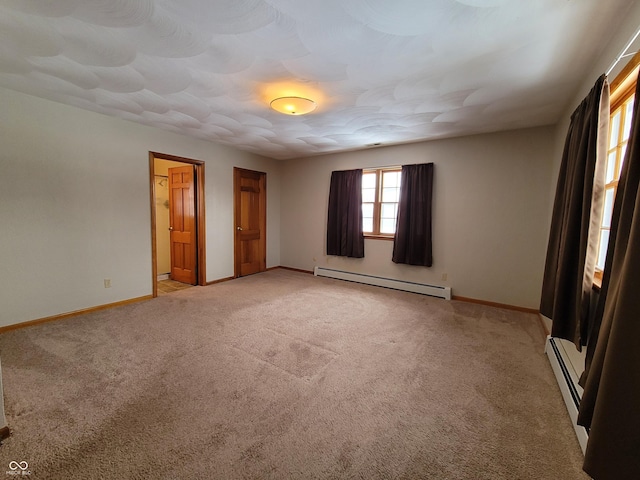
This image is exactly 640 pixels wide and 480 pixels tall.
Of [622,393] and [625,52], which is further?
[625,52]

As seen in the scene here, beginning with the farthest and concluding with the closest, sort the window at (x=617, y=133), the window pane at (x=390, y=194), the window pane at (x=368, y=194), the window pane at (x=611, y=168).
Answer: the window pane at (x=368, y=194)
the window pane at (x=390, y=194)
the window pane at (x=611, y=168)
the window at (x=617, y=133)

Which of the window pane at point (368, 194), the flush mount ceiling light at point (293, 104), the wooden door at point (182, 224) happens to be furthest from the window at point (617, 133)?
the wooden door at point (182, 224)

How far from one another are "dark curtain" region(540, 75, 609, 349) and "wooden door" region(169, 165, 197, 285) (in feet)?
15.5

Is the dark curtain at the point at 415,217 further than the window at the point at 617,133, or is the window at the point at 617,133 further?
the dark curtain at the point at 415,217

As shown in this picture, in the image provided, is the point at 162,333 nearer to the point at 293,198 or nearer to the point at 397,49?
the point at 397,49

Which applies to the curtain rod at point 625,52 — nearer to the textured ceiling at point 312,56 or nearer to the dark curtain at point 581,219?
the dark curtain at point 581,219

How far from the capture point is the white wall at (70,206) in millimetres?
2744

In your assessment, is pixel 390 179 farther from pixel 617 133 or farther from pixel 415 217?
pixel 617 133

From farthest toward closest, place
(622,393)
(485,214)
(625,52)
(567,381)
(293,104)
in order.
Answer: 1. (485,214)
2. (293,104)
3. (567,381)
4. (625,52)
5. (622,393)

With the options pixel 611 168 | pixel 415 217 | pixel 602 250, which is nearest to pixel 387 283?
pixel 415 217

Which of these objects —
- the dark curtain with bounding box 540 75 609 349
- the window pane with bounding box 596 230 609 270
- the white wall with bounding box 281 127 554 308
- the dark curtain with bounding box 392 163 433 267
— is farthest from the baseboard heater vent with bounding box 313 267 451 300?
the window pane with bounding box 596 230 609 270

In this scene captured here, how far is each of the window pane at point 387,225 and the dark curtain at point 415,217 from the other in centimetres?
27

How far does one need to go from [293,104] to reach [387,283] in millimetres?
3229

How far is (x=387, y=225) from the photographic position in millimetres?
4785
